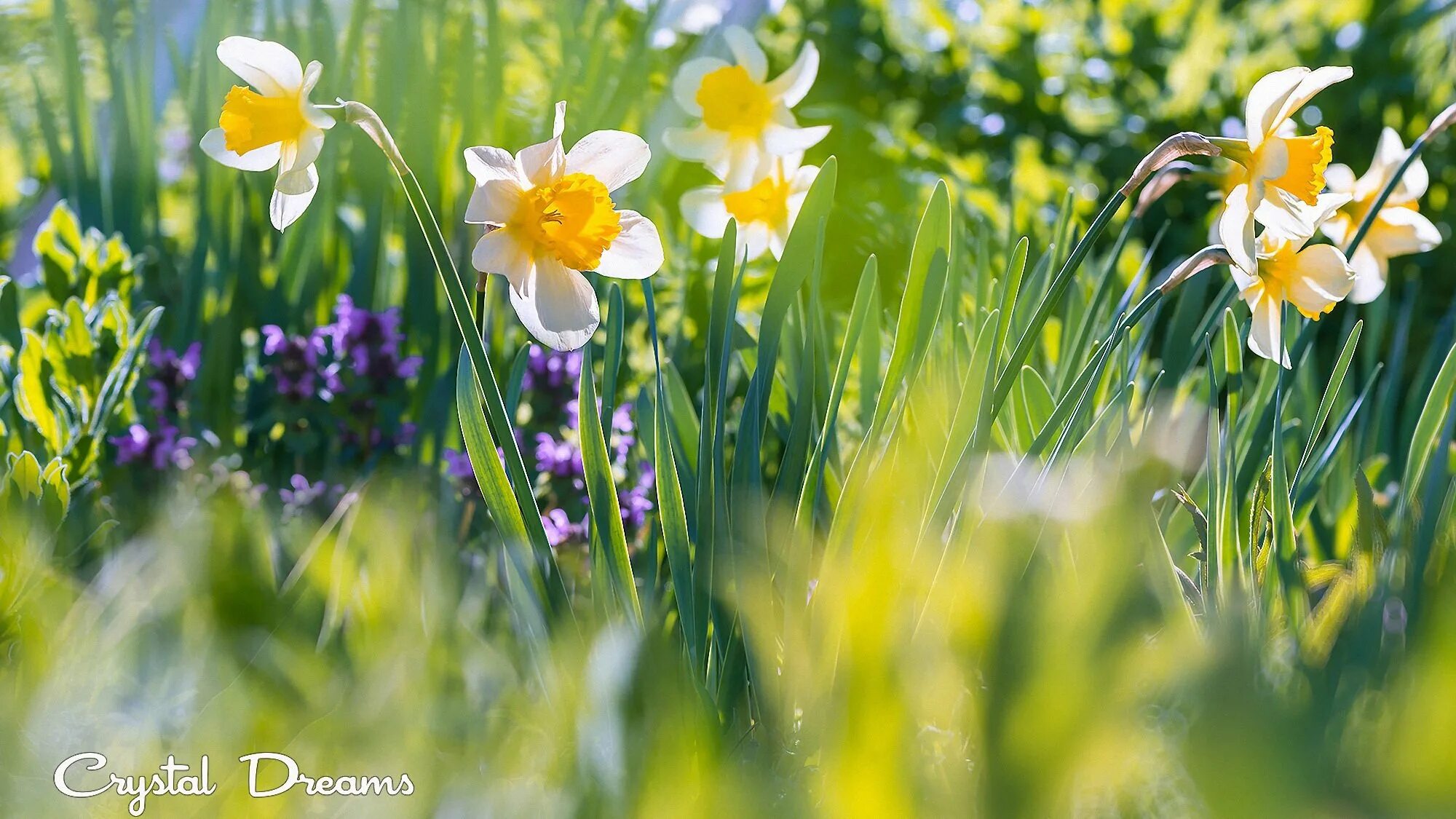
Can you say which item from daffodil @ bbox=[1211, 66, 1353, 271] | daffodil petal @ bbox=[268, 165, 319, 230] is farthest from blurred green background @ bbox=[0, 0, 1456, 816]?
daffodil petal @ bbox=[268, 165, 319, 230]

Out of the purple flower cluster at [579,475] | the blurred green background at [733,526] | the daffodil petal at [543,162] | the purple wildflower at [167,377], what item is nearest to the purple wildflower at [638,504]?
the purple flower cluster at [579,475]

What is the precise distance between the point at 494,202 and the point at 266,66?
0.61ft

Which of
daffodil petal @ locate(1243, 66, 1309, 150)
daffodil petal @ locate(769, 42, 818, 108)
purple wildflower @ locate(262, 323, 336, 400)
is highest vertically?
daffodil petal @ locate(1243, 66, 1309, 150)

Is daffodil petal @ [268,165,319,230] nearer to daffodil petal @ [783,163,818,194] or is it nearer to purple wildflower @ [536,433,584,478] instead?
daffodil petal @ [783,163,818,194]

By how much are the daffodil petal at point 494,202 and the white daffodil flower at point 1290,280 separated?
1.78 ft

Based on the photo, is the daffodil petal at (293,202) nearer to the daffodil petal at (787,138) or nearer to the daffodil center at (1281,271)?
the daffodil petal at (787,138)

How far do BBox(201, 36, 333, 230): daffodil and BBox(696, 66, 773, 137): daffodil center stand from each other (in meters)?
0.35

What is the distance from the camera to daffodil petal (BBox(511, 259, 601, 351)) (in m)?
0.69

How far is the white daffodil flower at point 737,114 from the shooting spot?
0.93 m

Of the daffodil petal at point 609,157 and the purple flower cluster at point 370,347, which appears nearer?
the daffodil petal at point 609,157

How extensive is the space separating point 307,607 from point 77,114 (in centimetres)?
125

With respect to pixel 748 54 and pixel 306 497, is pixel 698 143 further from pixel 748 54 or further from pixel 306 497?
pixel 306 497

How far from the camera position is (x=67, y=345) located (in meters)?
1.07

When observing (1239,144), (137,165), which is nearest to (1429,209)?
(1239,144)
